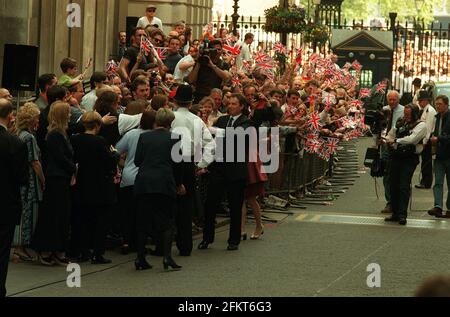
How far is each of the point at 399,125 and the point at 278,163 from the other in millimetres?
2027

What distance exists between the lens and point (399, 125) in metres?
20.2

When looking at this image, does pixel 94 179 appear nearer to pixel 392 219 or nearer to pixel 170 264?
pixel 170 264

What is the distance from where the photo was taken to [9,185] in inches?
473

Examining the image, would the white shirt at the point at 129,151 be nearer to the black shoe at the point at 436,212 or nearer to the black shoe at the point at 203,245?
the black shoe at the point at 203,245

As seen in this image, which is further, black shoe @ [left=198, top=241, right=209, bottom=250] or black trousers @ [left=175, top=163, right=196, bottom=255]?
black shoe @ [left=198, top=241, right=209, bottom=250]

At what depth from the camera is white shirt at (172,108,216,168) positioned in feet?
51.7

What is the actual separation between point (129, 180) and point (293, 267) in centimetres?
213

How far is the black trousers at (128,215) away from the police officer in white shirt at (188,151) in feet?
1.73

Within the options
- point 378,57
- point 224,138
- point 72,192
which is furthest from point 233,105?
point 378,57

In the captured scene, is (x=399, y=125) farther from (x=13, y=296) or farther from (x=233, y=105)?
(x=13, y=296)

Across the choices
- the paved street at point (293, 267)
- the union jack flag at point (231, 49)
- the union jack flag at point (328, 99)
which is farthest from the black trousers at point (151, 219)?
the union jack flag at point (328, 99)

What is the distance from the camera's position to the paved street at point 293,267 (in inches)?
520

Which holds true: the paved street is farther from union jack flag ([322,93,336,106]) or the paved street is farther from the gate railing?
the gate railing

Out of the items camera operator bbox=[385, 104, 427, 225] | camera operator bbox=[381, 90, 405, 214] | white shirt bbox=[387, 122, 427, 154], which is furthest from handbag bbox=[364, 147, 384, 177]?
white shirt bbox=[387, 122, 427, 154]
